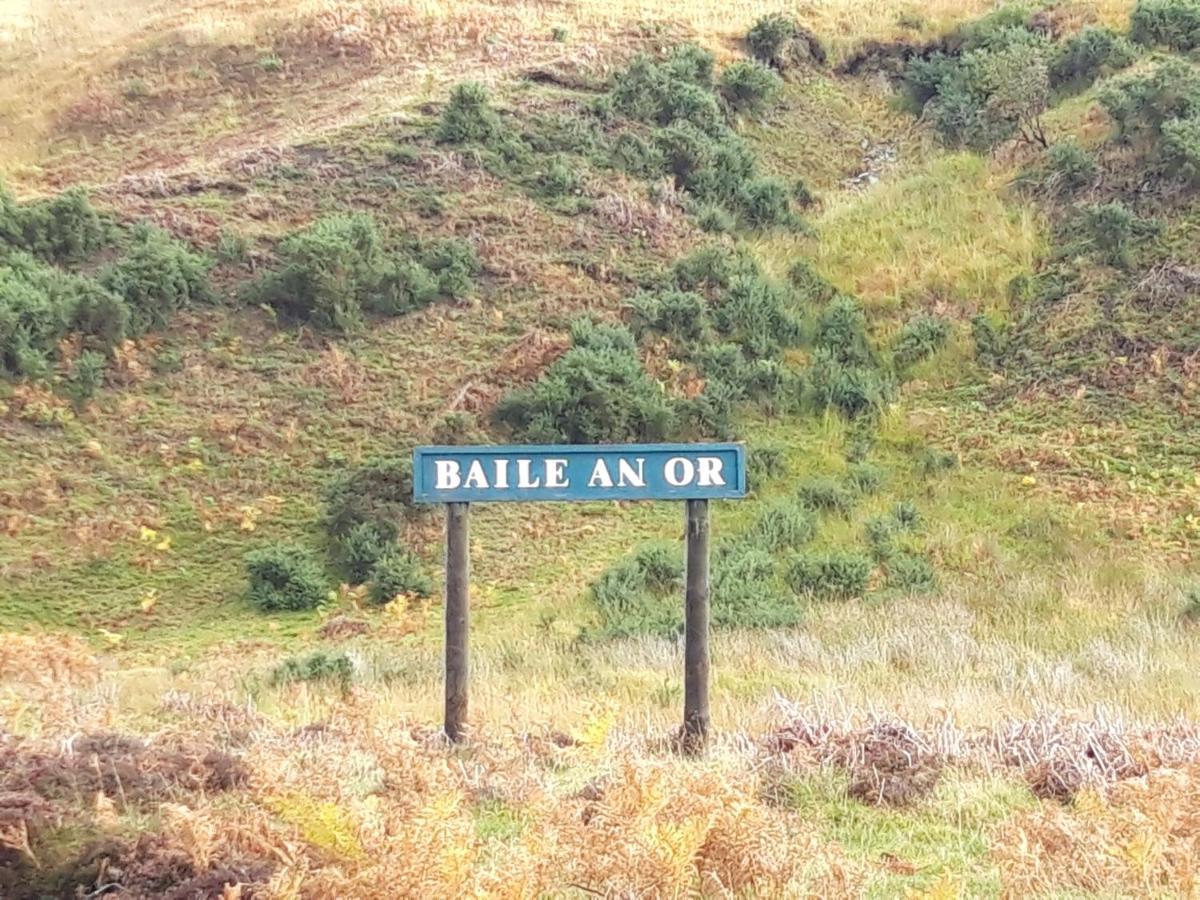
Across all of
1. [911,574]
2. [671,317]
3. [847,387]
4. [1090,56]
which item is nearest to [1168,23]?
[1090,56]

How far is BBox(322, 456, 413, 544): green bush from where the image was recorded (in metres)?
11.8

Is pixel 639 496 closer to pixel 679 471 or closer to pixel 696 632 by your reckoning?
pixel 679 471

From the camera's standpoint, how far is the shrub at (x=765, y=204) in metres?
19.2

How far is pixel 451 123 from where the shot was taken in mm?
19469

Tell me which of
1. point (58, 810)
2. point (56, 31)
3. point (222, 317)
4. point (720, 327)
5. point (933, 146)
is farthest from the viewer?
point (56, 31)

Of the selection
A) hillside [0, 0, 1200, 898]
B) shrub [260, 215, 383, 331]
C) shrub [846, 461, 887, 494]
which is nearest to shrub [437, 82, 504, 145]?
hillside [0, 0, 1200, 898]

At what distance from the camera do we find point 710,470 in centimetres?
559

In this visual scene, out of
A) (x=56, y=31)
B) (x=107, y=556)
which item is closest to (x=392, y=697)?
(x=107, y=556)

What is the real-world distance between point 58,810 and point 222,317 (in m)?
12.0

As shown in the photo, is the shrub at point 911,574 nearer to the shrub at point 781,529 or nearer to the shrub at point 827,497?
the shrub at point 781,529

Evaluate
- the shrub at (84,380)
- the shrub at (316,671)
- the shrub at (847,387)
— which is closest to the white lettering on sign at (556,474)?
the shrub at (316,671)

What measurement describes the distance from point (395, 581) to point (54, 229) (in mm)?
8027

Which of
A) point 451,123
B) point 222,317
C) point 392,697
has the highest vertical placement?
point 451,123

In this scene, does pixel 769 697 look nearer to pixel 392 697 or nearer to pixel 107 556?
pixel 392 697
